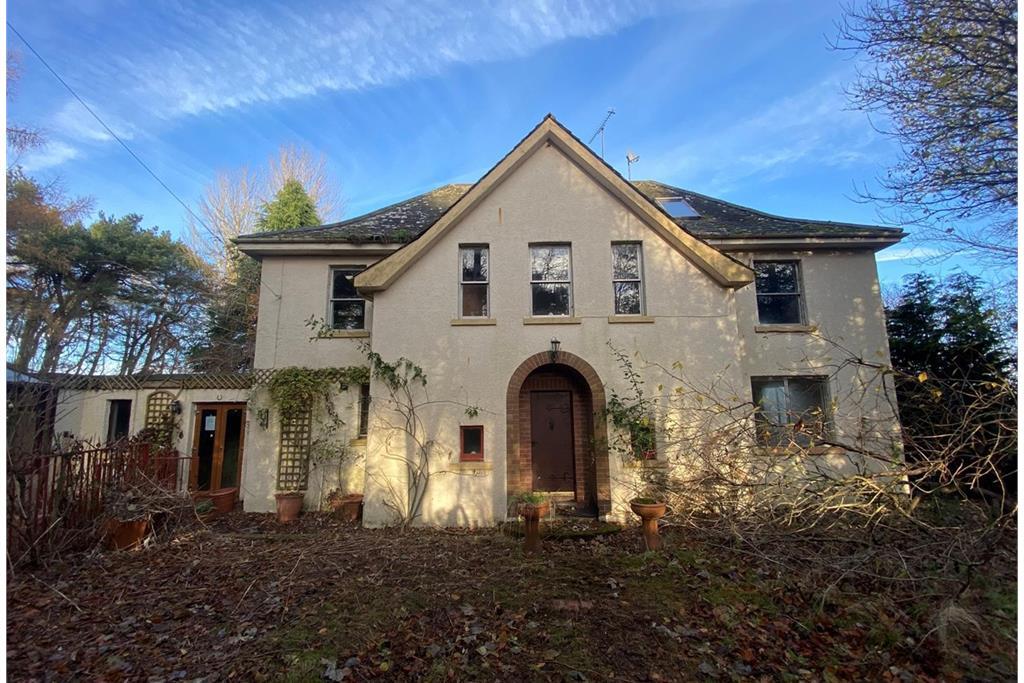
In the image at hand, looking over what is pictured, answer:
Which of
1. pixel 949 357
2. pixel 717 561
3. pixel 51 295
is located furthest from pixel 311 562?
pixel 51 295

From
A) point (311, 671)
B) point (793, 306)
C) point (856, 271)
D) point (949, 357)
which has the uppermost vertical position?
point (856, 271)

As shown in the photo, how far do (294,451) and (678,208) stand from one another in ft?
41.2

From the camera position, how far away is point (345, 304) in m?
12.0

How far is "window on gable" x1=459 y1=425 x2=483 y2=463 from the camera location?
949cm

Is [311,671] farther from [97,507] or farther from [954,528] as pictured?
[954,528]

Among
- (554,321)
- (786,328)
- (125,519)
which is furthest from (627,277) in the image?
(125,519)

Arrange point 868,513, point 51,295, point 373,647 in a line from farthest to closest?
point 51,295
point 868,513
point 373,647

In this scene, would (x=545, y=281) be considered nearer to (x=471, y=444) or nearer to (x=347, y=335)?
(x=471, y=444)

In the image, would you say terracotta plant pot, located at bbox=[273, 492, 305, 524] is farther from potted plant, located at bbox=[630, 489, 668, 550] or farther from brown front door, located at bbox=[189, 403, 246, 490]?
potted plant, located at bbox=[630, 489, 668, 550]

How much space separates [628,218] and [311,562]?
29.4 feet

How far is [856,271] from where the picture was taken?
1161 centimetres

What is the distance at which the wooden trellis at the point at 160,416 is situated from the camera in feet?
37.3

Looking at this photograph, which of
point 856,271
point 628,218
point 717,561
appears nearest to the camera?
point 717,561

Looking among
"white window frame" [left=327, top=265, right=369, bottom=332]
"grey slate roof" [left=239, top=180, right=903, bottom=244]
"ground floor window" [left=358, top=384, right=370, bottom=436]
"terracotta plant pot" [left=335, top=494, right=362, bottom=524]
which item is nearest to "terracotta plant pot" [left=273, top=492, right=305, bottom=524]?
"terracotta plant pot" [left=335, top=494, right=362, bottom=524]
